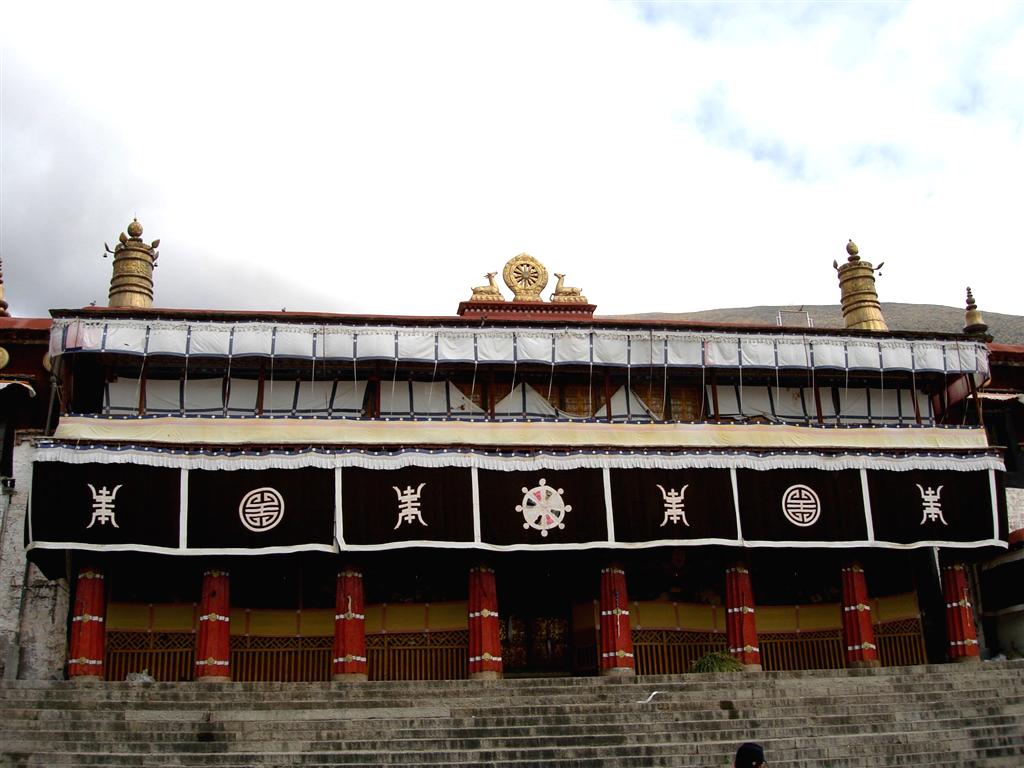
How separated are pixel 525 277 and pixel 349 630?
35.4 ft

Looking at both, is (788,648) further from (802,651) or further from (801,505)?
(801,505)

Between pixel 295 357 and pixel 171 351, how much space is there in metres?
2.62

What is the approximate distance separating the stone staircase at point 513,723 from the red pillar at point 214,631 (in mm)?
3220

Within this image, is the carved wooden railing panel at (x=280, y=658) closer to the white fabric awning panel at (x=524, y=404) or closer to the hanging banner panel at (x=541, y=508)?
the hanging banner panel at (x=541, y=508)

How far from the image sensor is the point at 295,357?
24766mm

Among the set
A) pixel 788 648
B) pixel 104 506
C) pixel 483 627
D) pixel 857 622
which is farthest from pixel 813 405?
pixel 104 506

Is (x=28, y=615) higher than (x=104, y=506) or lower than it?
lower

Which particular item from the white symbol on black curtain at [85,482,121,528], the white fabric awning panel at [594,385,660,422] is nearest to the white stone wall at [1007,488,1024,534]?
the white fabric awning panel at [594,385,660,422]

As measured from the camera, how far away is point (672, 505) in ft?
79.2

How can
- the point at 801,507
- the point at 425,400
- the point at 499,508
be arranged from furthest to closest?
the point at 425,400 < the point at 801,507 < the point at 499,508

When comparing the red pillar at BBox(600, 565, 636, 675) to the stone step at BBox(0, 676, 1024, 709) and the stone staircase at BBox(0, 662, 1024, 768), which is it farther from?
the stone step at BBox(0, 676, 1024, 709)

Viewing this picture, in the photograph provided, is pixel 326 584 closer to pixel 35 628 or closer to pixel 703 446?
pixel 35 628

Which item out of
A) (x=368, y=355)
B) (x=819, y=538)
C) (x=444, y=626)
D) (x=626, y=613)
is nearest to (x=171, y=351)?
(x=368, y=355)

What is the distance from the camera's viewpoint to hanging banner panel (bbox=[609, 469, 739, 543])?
23906mm
